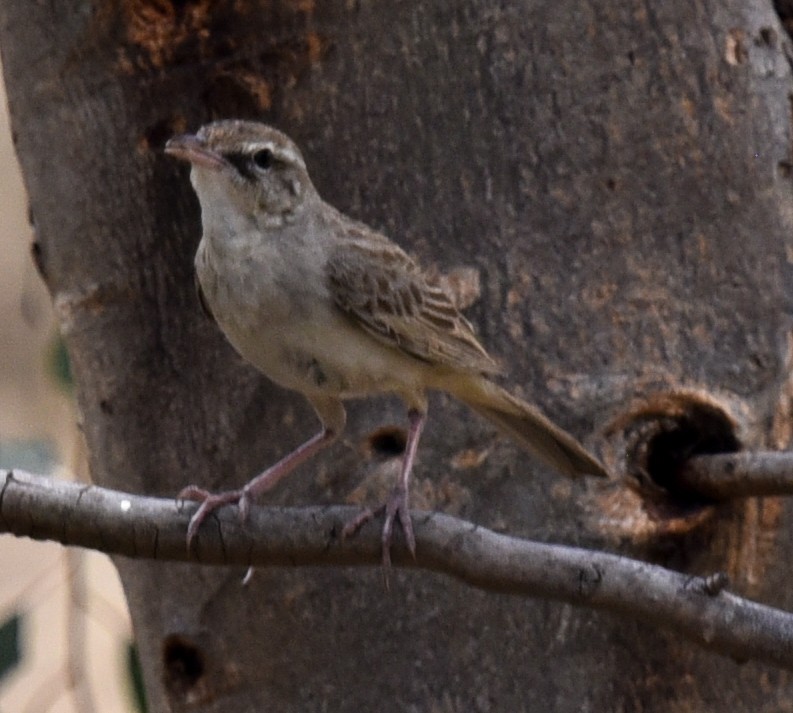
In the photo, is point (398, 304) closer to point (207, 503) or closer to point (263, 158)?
point (263, 158)

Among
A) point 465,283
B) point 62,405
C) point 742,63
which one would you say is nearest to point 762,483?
point 465,283

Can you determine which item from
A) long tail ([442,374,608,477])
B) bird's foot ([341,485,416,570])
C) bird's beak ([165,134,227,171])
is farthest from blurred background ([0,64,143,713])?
bird's foot ([341,485,416,570])

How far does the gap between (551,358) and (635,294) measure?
0.24 meters

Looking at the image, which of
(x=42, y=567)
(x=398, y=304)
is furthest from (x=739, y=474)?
(x=42, y=567)

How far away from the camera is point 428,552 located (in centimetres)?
271

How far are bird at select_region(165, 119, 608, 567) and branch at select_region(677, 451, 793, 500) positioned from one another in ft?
0.66

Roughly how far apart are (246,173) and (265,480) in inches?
27.1

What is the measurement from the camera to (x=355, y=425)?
359 centimetres

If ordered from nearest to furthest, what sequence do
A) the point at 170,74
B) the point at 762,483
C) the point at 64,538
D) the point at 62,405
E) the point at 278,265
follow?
the point at 64,538, the point at 762,483, the point at 278,265, the point at 170,74, the point at 62,405

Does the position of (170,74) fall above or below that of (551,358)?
above

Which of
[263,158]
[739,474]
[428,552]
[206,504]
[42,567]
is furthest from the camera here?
[42,567]

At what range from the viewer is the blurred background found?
4.68 meters

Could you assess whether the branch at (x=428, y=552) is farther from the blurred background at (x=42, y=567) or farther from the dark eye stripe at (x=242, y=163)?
the blurred background at (x=42, y=567)

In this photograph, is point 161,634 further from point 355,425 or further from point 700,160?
point 700,160
